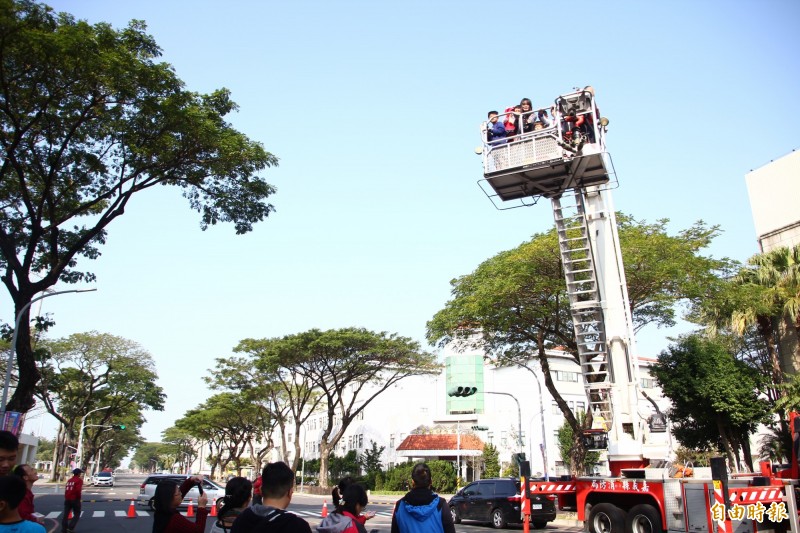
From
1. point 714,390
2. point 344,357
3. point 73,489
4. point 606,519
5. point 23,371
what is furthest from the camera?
point 344,357

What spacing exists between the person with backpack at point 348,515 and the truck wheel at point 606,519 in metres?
9.25

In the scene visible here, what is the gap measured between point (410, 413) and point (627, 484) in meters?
46.2

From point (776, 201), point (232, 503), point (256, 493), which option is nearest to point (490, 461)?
point (776, 201)

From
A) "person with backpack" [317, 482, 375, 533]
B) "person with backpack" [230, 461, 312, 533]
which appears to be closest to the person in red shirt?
"person with backpack" [317, 482, 375, 533]

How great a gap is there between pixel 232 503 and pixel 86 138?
47.6 feet

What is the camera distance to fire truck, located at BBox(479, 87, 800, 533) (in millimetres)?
12289

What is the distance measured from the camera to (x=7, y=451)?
17.4 feet

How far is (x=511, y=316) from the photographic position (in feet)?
78.1

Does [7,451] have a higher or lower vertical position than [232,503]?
higher

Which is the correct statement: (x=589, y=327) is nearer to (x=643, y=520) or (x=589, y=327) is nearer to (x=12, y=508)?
(x=643, y=520)

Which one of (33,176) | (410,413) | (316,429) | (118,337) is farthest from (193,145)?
(316,429)

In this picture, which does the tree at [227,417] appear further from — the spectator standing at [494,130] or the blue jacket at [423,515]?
the blue jacket at [423,515]

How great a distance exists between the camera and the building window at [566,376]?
5356cm

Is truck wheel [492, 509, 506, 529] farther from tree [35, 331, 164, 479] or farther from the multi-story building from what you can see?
tree [35, 331, 164, 479]
